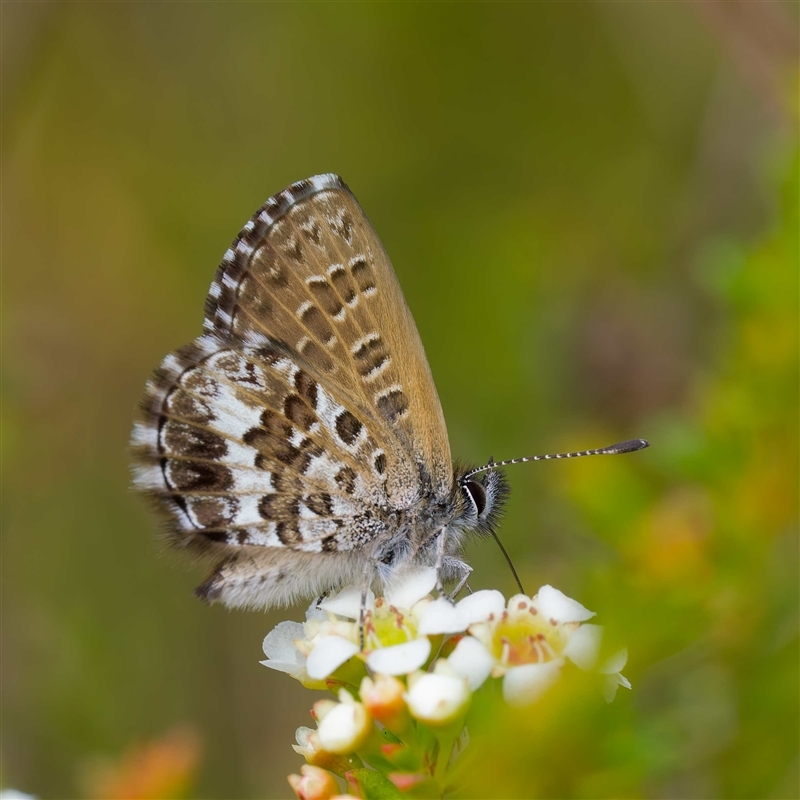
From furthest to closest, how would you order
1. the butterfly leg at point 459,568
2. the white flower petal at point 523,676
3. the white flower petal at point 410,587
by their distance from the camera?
the butterfly leg at point 459,568, the white flower petal at point 410,587, the white flower petal at point 523,676

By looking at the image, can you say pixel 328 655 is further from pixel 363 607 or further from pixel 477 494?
pixel 477 494

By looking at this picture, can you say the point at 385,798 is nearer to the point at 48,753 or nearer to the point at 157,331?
the point at 48,753

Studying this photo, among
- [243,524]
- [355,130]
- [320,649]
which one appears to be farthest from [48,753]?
[355,130]

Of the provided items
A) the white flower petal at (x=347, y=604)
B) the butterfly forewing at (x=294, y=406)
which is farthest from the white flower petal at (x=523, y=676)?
the butterfly forewing at (x=294, y=406)

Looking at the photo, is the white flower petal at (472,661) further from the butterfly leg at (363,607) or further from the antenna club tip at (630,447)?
the antenna club tip at (630,447)

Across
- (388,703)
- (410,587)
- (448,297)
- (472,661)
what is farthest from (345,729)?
(448,297)
